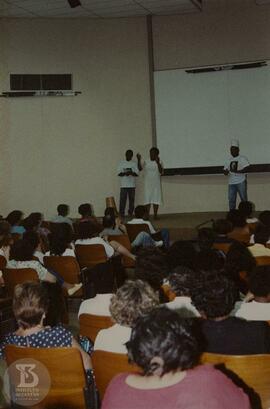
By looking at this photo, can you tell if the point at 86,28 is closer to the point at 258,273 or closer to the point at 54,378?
the point at 258,273

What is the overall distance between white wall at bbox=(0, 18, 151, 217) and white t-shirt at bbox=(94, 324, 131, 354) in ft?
29.5

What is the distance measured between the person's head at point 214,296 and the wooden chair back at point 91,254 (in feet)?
9.28

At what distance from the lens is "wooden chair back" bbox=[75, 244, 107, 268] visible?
5727 mm

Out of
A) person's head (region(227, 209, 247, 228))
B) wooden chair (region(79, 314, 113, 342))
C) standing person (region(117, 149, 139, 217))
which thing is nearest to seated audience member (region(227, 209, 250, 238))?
person's head (region(227, 209, 247, 228))

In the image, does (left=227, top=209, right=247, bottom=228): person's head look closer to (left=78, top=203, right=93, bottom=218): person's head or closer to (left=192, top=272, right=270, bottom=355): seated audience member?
(left=78, top=203, right=93, bottom=218): person's head

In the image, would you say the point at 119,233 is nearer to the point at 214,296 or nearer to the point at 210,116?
the point at 214,296

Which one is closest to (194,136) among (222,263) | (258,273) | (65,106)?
(65,106)

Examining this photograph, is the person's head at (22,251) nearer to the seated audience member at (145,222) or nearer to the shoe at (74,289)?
the shoe at (74,289)

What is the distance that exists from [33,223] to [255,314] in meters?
4.03

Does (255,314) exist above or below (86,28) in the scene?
below

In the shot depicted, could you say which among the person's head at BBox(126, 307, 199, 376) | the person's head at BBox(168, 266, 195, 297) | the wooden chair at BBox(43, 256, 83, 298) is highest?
the person's head at BBox(126, 307, 199, 376)

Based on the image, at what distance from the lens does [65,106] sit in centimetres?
Answer: 1172

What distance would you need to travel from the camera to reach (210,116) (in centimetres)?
1123

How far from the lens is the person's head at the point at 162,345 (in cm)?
174
